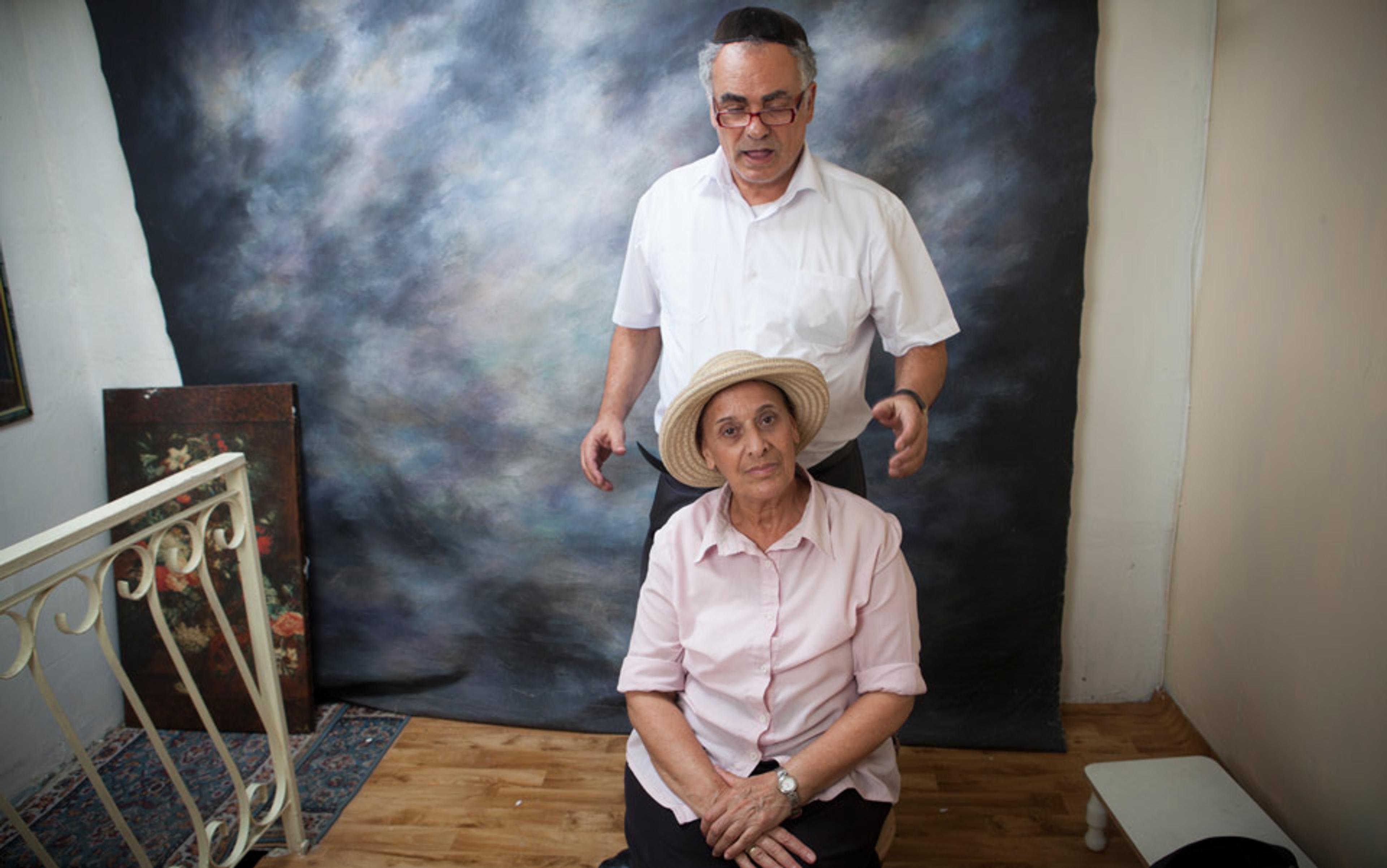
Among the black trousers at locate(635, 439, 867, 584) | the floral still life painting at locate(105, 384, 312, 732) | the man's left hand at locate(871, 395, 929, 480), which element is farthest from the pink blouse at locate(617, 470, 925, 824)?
the floral still life painting at locate(105, 384, 312, 732)

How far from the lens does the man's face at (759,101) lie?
1.76 metres

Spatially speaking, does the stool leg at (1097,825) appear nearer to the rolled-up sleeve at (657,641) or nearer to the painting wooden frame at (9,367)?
the rolled-up sleeve at (657,641)

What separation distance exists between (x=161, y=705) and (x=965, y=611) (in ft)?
8.36

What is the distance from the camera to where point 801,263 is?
1.93m

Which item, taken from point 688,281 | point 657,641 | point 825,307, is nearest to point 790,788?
point 657,641

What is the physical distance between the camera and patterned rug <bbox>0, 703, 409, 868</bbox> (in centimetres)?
236

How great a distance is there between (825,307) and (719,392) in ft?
1.42

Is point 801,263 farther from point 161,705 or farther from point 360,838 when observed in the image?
point 161,705

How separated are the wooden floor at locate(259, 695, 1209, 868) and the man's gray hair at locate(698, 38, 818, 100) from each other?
1.86 m

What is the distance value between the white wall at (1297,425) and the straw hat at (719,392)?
1123 millimetres

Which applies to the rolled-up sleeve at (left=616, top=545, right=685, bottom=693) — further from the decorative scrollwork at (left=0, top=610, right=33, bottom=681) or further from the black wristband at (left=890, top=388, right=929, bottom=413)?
the decorative scrollwork at (left=0, top=610, right=33, bottom=681)

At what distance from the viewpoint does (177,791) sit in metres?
2.37

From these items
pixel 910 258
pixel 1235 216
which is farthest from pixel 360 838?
pixel 1235 216

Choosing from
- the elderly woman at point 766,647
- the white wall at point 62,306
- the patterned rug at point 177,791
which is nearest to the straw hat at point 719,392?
the elderly woman at point 766,647
